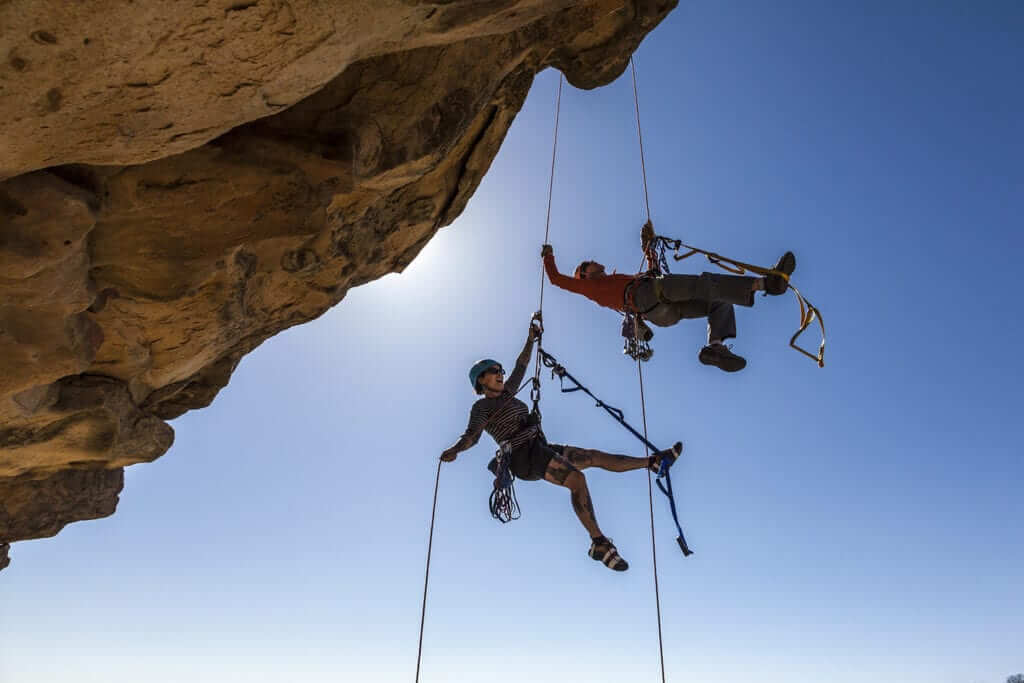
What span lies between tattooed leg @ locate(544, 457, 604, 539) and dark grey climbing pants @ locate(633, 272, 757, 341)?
1416 millimetres

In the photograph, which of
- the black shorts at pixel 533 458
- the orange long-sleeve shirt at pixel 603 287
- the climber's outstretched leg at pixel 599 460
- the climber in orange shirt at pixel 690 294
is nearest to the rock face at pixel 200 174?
the orange long-sleeve shirt at pixel 603 287

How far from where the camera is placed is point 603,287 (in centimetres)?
622

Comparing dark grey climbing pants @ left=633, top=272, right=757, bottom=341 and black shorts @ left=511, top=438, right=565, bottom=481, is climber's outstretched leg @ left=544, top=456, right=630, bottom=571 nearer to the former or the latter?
black shorts @ left=511, top=438, right=565, bottom=481

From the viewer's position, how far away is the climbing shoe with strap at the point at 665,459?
5684mm

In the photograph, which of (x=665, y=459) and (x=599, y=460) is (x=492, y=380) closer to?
(x=599, y=460)

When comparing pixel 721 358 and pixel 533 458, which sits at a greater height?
pixel 721 358

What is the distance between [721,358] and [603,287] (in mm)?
1293

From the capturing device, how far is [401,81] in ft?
15.6

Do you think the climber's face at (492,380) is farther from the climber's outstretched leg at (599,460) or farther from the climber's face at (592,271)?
the climber's face at (592,271)

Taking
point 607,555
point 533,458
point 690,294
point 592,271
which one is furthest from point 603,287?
point 607,555

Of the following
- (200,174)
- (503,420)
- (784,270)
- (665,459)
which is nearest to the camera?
(200,174)

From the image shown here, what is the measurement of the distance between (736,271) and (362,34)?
10.9ft

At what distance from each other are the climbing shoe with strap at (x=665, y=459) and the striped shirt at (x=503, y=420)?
3.29 ft

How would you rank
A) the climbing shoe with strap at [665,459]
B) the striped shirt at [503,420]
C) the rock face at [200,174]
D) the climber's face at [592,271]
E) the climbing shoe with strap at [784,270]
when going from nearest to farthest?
the rock face at [200,174], the climbing shoe with strap at [784,270], the climbing shoe with strap at [665,459], the striped shirt at [503,420], the climber's face at [592,271]
